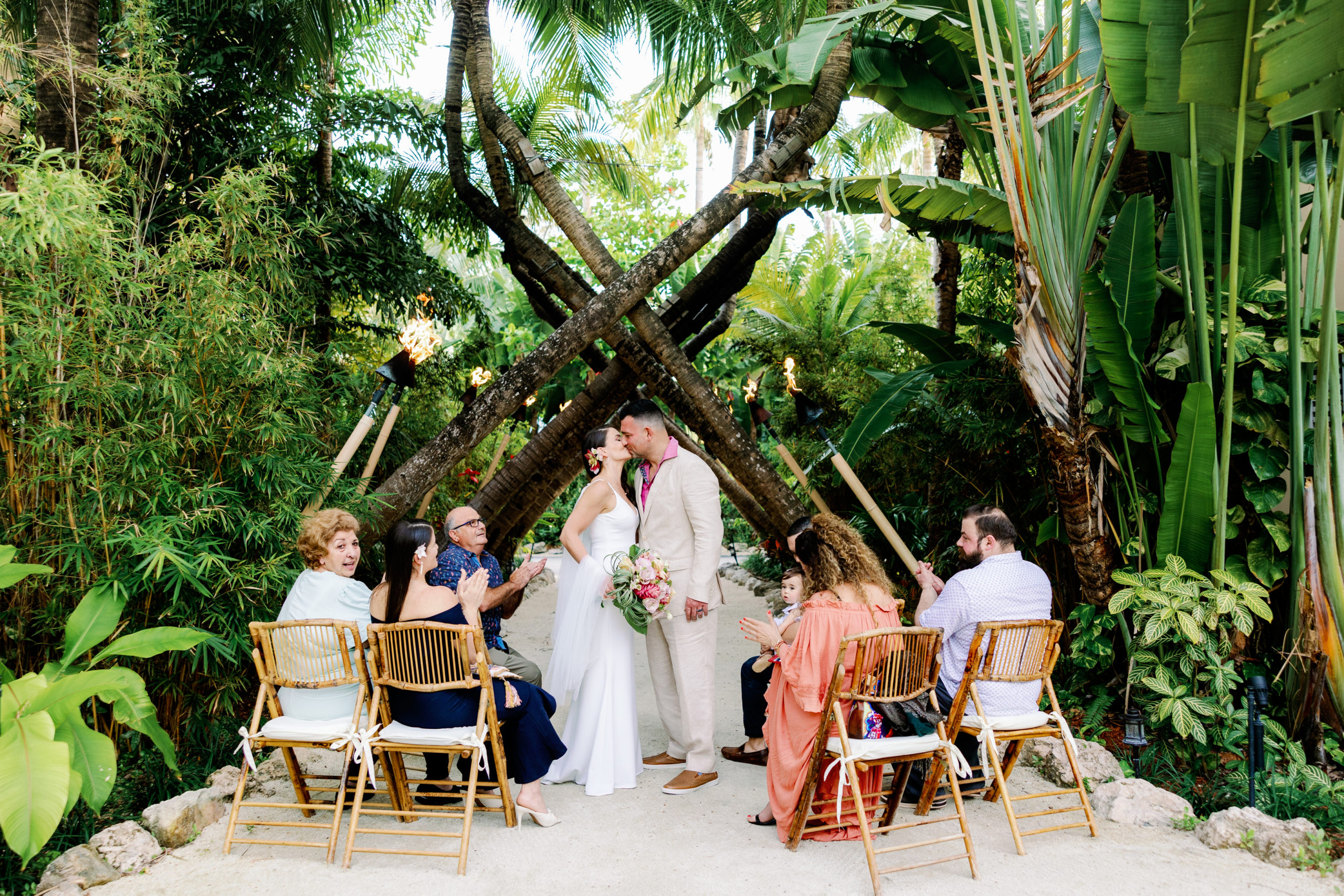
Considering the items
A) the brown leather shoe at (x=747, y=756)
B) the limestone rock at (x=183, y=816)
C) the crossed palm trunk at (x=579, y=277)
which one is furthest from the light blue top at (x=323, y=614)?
the crossed palm trunk at (x=579, y=277)

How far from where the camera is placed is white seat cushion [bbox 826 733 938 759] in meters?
3.37

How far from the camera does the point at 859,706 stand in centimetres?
362

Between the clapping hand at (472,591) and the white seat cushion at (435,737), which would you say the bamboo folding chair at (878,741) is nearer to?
the white seat cushion at (435,737)

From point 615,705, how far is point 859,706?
1.35 meters

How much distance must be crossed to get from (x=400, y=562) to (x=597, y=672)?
48.6 inches

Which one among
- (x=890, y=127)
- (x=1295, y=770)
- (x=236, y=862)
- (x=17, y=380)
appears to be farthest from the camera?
(x=890, y=127)

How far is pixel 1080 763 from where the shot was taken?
173 inches

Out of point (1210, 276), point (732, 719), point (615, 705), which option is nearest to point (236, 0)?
point (615, 705)

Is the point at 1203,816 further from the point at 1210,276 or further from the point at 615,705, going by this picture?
the point at 1210,276

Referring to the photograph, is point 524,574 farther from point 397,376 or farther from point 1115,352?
point 1115,352

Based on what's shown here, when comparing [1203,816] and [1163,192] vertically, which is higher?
[1163,192]

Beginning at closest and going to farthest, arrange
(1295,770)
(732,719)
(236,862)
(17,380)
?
(236,862) < (17,380) < (1295,770) < (732,719)

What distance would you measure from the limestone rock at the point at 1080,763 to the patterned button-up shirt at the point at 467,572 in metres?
3.02

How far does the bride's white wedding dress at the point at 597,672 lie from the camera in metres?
4.34
